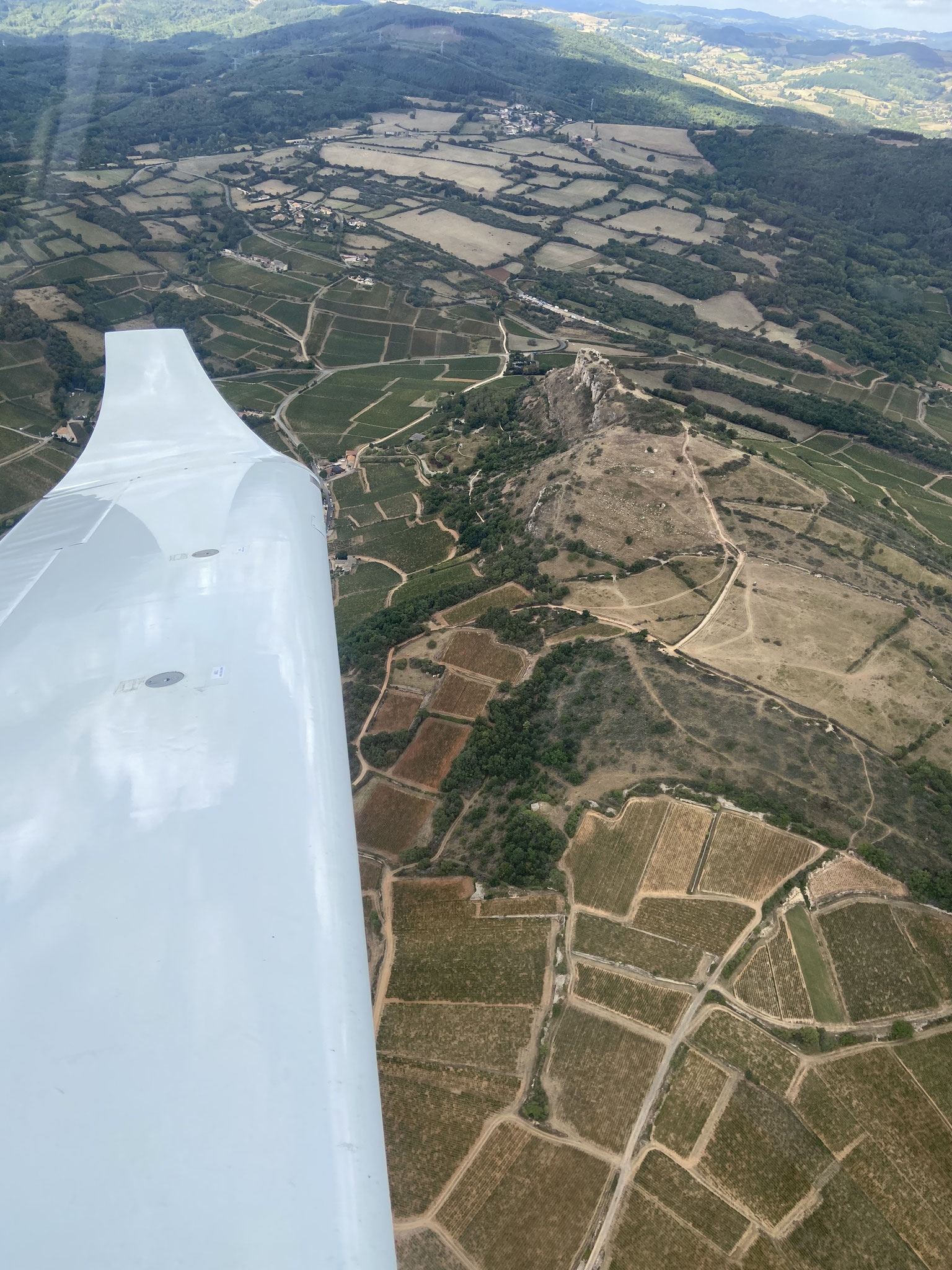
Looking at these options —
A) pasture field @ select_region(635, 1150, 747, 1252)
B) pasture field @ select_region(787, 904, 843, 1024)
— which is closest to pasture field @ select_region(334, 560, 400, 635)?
pasture field @ select_region(787, 904, 843, 1024)

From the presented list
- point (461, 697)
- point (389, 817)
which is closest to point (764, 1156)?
point (389, 817)

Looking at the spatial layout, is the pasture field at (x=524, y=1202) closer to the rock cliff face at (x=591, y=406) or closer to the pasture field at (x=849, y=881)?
the pasture field at (x=849, y=881)

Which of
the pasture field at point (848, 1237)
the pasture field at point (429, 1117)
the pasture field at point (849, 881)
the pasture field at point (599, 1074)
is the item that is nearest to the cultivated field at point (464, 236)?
the pasture field at point (849, 881)

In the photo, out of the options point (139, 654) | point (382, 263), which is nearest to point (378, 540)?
point (139, 654)

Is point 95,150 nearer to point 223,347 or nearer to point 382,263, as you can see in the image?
point 382,263

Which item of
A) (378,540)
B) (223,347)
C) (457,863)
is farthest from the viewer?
(223,347)

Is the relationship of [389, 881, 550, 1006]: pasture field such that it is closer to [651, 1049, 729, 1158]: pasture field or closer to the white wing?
[651, 1049, 729, 1158]: pasture field

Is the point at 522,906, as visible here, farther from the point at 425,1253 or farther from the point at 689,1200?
the point at 425,1253
